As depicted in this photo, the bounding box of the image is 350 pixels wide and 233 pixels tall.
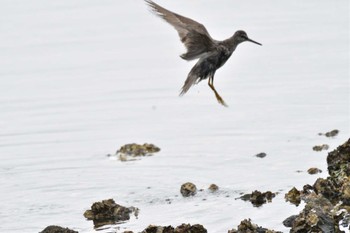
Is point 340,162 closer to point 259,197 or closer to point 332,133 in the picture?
point 259,197

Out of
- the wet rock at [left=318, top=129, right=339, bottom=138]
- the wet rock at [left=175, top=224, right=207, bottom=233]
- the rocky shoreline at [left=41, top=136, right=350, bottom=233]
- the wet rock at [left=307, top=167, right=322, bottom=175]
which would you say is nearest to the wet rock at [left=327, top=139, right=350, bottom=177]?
the rocky shoreline at [left=41, top=136, right=350, bottom=233]

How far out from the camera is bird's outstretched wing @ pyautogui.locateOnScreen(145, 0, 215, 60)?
14349mm

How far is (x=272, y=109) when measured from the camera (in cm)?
1898

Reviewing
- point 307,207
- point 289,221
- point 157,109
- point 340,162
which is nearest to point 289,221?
point 289,221

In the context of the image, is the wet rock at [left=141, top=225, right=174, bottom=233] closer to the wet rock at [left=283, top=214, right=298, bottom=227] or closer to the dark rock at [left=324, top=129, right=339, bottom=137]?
the wet rock at [left=283, top=214, right=298, bottom=227]

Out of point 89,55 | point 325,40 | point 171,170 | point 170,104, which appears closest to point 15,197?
point 171,170

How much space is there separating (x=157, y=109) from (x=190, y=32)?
561 centimetres

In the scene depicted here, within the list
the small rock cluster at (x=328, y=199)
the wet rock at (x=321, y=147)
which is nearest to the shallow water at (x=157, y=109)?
the wet rock at (x=321, y=147)

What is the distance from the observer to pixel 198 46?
14.7 meters

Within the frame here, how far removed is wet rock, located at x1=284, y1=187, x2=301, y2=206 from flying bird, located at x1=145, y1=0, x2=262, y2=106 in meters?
2.12

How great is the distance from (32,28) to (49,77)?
3966 millimetres

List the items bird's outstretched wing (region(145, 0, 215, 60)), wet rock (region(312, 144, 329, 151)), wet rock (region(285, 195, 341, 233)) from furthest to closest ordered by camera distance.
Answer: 1. wet rock (region(312, 144, 329, 151))
2. bird's outstretched wing (region(145, 0, 215, 60))
3. wet rock (region(285, 195, 341, 233))

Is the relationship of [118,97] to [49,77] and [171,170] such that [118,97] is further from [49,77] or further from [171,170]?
[171,170]

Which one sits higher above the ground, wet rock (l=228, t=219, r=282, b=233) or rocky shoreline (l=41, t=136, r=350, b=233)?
rocky shoreline (l=41, t=136, r=350, b=233)
